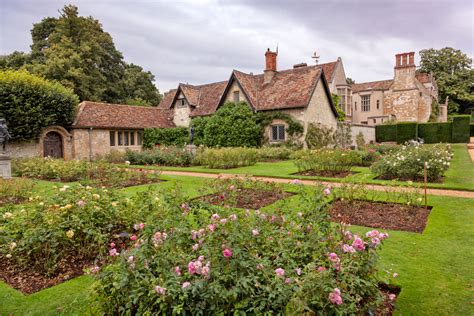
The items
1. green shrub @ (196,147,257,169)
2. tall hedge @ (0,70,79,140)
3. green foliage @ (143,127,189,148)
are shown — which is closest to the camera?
green shrub @ (196,147,257,169)

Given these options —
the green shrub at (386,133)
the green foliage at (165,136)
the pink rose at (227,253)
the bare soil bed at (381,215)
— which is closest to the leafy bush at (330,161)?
the bare soil bed at (381,215)

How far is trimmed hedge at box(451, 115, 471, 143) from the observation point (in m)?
30.5

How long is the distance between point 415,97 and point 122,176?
38.6 meters

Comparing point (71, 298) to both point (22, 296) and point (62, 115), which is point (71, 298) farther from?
point (62, 115)

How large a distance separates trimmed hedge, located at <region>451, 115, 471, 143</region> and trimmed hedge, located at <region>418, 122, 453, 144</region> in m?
0.51

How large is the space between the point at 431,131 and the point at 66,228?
35238 millimetres

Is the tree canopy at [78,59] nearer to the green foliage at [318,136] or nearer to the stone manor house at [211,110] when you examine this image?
the stone manor house at [211,110]

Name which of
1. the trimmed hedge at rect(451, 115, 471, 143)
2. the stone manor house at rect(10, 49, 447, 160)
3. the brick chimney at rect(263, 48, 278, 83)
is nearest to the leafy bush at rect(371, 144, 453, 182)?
the stone manor house at rect(10, 49, 447, 160)

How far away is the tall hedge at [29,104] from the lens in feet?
73.1

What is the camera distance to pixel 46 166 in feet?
49.8

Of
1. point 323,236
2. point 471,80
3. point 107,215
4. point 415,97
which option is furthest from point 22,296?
point 471,80

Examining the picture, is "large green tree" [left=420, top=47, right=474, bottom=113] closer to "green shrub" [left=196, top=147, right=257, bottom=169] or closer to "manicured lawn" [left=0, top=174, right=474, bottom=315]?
"green shrub" [left=196, top=147, right=257, bottom=169]

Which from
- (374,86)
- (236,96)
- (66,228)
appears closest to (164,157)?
(236,96)

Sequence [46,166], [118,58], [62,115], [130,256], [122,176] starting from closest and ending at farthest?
[130,256], [122,176], [46,166], [62,115], [118,58]
